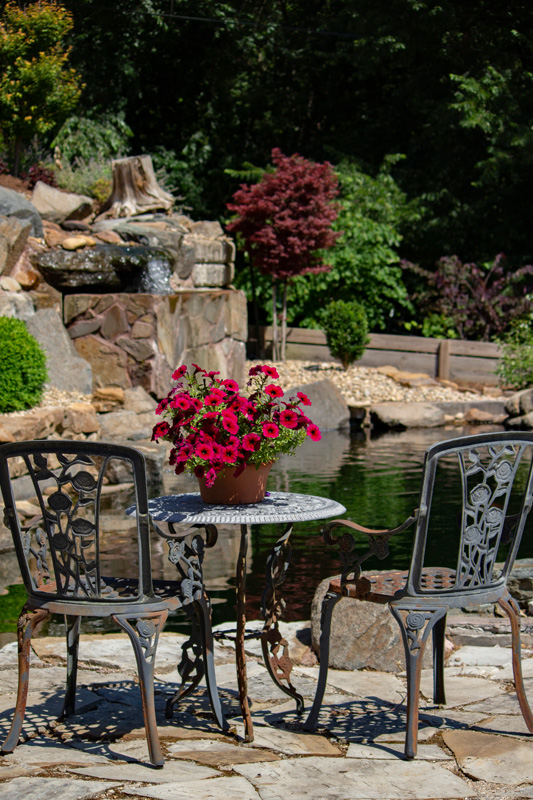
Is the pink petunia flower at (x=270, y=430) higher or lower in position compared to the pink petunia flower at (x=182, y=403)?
lower

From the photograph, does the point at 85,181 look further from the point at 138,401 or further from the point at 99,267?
the point at 138,401

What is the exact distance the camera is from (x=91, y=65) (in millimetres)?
19906

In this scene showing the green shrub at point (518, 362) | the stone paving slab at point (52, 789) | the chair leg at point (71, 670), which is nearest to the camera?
the stone paving slab at point (52, 789)

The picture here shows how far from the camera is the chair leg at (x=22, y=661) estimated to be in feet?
8.57

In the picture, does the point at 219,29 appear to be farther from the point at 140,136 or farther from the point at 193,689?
the point at 193,689

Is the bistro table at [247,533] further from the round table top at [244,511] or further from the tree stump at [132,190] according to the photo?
the tree stump at [132,190]

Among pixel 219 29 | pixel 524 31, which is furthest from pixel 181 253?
pixel 524 31

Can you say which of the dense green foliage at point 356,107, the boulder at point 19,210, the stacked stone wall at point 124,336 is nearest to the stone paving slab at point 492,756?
the stacked stone wall at point 124,336

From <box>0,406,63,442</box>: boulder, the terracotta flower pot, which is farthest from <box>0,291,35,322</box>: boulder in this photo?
the terracotta flower pot

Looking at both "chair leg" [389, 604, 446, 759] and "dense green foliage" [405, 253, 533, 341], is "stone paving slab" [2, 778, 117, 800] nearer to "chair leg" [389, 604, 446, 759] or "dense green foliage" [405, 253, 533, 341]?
"chair leg" [389, 604, 446, 759]

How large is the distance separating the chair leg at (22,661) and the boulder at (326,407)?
31.9 feet

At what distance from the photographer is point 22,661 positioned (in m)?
2.68

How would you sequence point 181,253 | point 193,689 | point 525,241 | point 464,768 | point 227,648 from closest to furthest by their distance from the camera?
point 464,768
point 193,689
point 227,648
point 181,253
point 525,241

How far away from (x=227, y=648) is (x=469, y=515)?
59.4 inches
